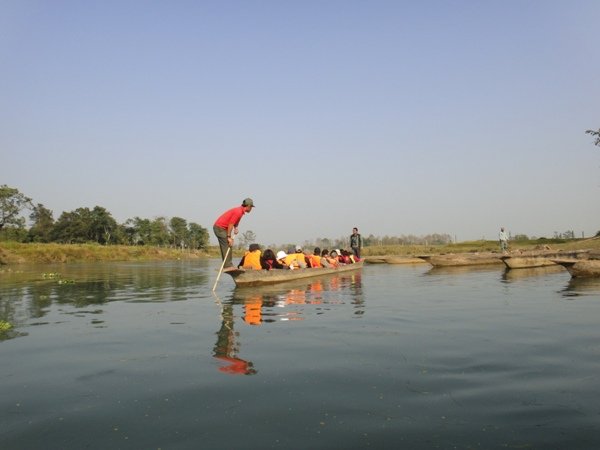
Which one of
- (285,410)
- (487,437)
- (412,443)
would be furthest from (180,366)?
(487,437)

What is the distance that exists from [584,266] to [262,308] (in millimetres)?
11737

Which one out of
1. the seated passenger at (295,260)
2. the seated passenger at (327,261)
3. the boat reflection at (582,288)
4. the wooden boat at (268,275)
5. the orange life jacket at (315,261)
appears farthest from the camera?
the seated passenger at (327,261)

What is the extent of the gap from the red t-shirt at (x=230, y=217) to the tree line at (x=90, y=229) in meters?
66.7

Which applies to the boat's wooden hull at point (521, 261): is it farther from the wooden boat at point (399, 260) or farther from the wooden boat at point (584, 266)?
the wooden boat at point (399, 260)

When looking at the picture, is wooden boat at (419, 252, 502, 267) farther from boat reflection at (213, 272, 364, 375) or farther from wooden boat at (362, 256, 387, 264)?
boat reflection at (213, 272, 364, 375)

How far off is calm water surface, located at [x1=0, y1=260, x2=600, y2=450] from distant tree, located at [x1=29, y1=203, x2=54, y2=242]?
3048 inches

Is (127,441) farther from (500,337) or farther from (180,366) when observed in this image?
(500,337)

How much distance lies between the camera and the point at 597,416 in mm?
3514

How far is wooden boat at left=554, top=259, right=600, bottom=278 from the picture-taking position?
49.5 feet

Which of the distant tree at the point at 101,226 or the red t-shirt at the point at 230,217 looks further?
the distant tree at the point at 101,226

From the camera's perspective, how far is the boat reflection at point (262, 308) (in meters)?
5.72

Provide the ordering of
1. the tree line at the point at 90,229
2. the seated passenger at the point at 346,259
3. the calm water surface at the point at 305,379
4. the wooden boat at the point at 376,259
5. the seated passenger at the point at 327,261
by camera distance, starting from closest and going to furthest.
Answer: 1. the calm water surface at the point at 305,379
2. the seated passenger at the point at 327,261
3. the seated passenger at the point at 346,259
4. the wooden boat at the point at 376,259
5. the tree line at the point at 90,229

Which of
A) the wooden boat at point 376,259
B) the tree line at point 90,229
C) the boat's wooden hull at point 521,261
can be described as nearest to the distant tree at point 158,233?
the tree line at point 90,229

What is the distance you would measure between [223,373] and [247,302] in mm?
6453
